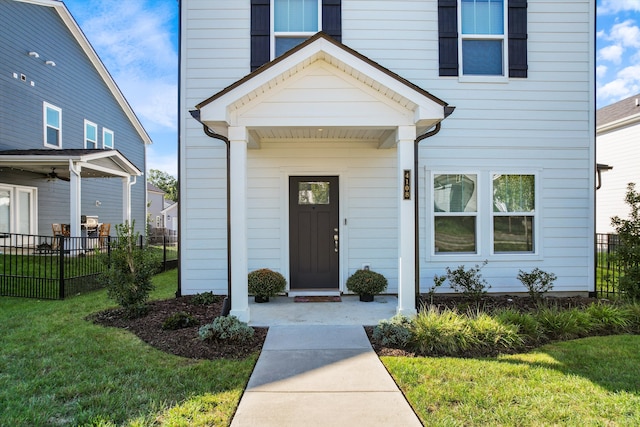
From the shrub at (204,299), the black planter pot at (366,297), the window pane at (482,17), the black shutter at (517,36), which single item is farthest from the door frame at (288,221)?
the black shutter at (517,36)

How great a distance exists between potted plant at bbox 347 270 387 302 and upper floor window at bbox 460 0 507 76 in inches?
162

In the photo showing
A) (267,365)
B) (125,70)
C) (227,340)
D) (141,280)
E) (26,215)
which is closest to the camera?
(267,365)

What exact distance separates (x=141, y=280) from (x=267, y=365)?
2.79 meters

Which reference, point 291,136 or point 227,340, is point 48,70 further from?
point 227,340

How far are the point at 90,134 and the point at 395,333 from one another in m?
15.9

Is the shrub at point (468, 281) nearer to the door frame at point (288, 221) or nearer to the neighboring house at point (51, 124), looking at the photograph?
the door frame at point (288, 221)

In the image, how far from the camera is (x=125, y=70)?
64.8 ft

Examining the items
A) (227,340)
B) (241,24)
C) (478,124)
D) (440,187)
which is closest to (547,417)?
(227,340)

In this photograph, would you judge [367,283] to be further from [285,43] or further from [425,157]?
[285,43]

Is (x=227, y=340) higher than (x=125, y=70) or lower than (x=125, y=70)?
lower

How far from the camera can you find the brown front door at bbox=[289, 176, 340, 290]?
685 centimetres

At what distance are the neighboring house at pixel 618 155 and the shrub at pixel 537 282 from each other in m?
11.2

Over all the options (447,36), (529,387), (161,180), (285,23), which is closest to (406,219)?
(529,387)

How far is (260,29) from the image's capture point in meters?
6.61
